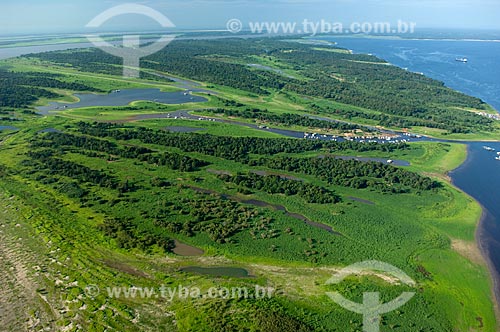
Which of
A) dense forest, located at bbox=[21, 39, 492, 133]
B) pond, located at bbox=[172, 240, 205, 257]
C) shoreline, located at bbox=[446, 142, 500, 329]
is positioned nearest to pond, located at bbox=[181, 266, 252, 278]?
pond, located at bbox=[172, 240, 205, 257]

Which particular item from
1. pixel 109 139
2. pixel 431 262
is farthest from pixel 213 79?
pixel 431 262

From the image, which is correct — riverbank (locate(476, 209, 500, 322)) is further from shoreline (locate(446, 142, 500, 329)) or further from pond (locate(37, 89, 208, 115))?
pond (locate(37, 89, 208, 115))

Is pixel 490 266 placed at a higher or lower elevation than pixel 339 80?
lower

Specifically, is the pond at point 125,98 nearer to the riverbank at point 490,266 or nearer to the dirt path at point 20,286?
the dirt path at point 20,286

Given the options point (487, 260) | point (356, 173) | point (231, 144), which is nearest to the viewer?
point (487, 260)

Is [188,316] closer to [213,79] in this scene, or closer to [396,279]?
[396,279]

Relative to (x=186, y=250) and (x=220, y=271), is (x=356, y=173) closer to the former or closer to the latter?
(x=220, y=271)

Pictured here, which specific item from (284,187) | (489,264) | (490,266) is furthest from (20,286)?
(489,264)

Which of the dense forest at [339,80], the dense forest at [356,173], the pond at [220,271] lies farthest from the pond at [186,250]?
the dense forest at [339,80]
